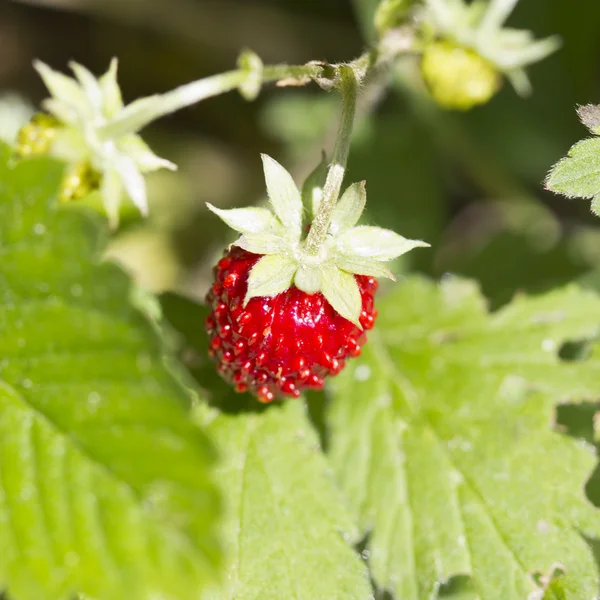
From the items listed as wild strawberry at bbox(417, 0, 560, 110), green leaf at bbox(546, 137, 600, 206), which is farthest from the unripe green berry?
green leaf at bbox(546, 137, 600, 206)

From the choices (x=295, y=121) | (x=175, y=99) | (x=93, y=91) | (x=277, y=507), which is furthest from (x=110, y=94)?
(x=295, y=121)

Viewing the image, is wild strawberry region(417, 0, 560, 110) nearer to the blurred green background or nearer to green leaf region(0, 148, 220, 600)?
the blurred green background

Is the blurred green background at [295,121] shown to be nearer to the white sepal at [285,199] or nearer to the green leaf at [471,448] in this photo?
the green leaf at [471,448]

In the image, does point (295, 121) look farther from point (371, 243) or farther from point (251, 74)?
point (371, 243)

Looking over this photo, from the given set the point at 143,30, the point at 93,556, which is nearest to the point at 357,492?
the point at 93,556

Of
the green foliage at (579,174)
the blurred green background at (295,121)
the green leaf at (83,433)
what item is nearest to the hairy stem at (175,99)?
the green leaf at (83,433)

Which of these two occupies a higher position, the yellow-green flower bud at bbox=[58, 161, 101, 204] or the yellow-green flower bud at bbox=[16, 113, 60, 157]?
the yellow-green flower bud at bbox=[16, 113, 60, 157]
